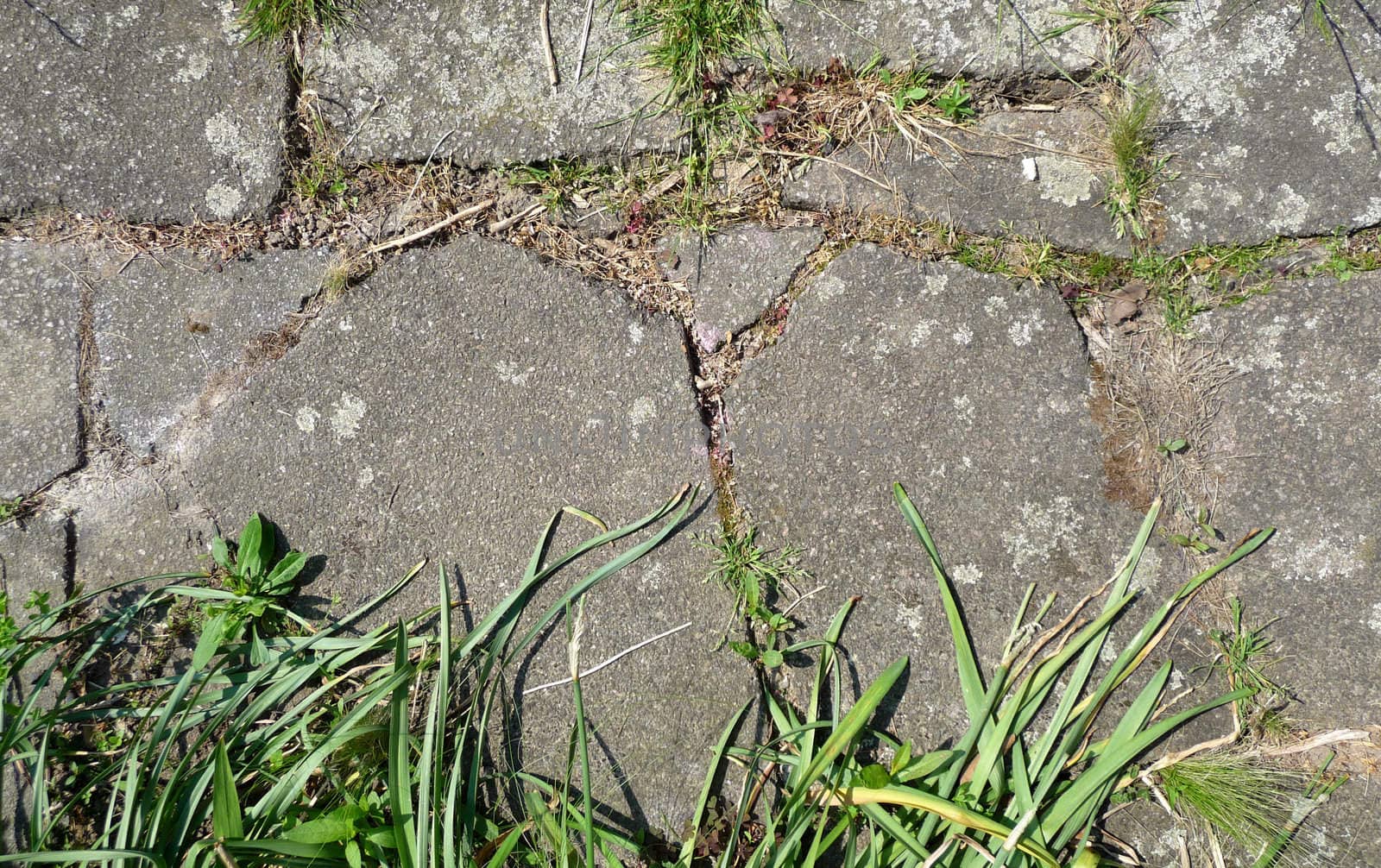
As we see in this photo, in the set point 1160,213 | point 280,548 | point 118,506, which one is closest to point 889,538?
point 1160,213

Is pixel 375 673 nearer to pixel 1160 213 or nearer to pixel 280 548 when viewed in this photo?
pixel 280 548

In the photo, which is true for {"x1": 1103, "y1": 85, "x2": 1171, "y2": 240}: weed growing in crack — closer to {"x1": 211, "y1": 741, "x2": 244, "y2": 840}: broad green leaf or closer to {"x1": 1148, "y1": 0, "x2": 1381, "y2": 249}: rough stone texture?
{"x1": 1148, "y1": 0, "x2": 1381, "y2": 249}: rough stone texture

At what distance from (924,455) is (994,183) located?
26.6 inches

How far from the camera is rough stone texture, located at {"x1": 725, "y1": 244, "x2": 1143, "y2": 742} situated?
188 cm

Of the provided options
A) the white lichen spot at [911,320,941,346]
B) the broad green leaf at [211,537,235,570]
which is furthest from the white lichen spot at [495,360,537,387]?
the white lichen spot at [911,320,941,346]

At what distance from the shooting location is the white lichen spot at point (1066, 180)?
6.44ft

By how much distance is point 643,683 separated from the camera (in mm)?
1880

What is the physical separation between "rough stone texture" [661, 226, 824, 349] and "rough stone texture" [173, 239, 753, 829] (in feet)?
0.49

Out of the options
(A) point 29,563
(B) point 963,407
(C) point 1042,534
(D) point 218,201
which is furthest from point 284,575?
(C) point 1042,534

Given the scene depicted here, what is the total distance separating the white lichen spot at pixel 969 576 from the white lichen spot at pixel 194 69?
2.15 m

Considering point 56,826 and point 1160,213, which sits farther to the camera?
point 1160,213

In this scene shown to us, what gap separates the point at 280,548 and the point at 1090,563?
1.86m

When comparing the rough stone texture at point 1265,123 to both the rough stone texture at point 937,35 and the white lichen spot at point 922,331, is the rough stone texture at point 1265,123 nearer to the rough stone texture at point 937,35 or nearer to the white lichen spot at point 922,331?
the rough stone texture at point 937,35

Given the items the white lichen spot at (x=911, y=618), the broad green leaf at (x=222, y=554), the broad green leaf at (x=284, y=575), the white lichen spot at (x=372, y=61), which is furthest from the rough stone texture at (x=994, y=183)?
the broad green leaf at (x=222, y=554)
